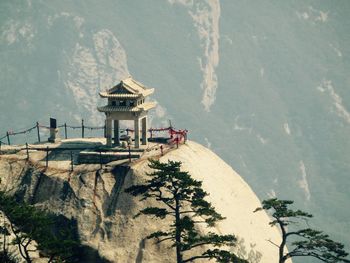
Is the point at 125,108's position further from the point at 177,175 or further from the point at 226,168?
the point at 177,175

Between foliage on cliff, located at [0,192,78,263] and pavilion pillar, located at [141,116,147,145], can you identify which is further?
pavilion pillar, located at [141,116,147,145]

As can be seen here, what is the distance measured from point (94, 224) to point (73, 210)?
249 cm

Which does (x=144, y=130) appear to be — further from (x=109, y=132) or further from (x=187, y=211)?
(x=187, y=211)

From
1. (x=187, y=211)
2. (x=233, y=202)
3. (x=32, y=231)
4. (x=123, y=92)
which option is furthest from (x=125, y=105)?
(x=32, y=231)

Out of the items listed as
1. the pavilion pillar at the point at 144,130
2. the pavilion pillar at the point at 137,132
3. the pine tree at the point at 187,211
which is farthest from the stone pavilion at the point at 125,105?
the pine tree at the point at 187,211

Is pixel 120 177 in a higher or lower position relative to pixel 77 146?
lower

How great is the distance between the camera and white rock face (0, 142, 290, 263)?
230ft

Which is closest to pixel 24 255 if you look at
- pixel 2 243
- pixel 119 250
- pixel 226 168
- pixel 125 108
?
pixel 2 243

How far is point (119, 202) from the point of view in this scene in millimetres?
72625

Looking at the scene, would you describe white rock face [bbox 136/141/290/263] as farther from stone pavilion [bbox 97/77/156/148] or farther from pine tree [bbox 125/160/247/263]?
pine tree [bbox 125/160/247/263]

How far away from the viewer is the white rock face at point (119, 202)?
70000mm

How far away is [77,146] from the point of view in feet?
278

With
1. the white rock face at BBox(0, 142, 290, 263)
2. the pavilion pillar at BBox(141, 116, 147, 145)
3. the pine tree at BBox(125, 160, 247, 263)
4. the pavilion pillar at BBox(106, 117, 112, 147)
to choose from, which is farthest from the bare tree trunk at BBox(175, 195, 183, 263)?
the pavilion pillar at BBox(141, 116, 147, 145)

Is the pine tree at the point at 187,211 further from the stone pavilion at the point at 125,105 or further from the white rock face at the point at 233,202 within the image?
the stone pavilion at the point at 125,105
